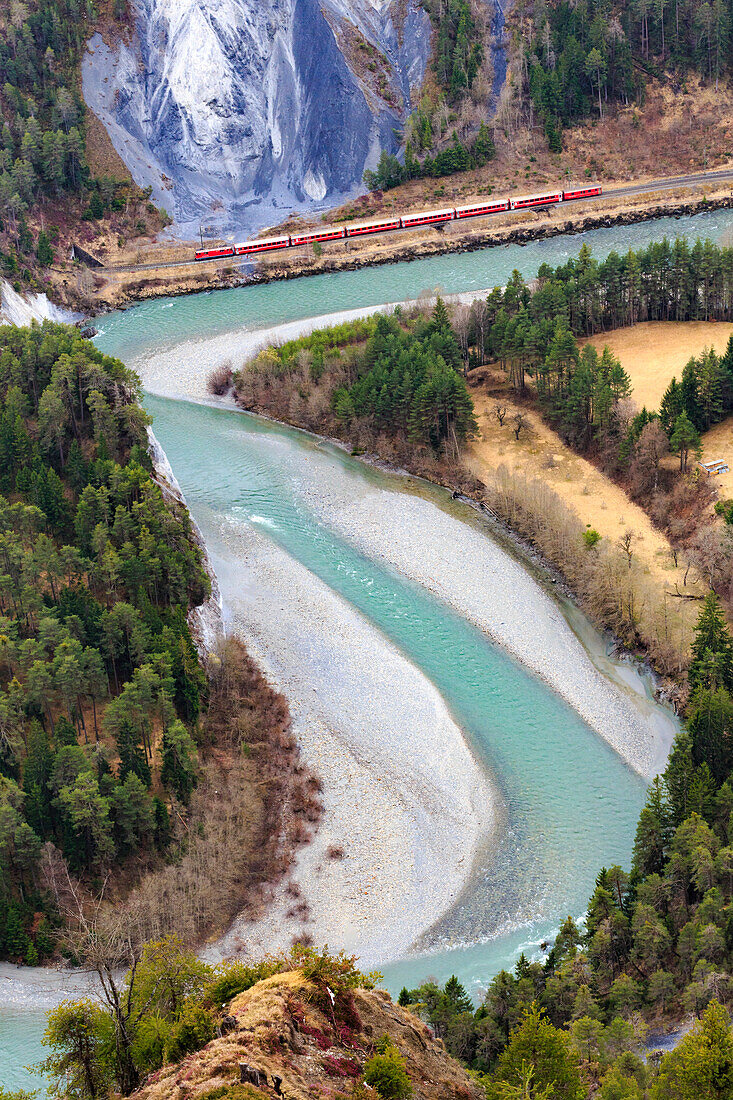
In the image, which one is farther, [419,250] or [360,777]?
[419,250]

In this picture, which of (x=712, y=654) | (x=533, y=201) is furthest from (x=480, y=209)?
(x=712, y=654)

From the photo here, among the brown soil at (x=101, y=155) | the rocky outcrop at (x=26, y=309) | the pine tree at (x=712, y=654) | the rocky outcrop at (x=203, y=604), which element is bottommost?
the pine tree at (x=712, y=654)

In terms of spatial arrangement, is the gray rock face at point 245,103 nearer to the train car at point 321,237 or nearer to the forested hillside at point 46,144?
the forested hillside at point 46,144

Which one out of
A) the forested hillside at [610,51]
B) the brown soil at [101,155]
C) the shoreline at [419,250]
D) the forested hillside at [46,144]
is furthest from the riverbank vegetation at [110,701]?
the forested hillside at [610,51]

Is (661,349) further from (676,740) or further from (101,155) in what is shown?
(101,155)

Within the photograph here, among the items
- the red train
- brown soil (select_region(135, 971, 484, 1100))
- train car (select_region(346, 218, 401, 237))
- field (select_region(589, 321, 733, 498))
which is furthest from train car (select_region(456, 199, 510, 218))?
brown soil (select_region(135, 971, 484, 1100))

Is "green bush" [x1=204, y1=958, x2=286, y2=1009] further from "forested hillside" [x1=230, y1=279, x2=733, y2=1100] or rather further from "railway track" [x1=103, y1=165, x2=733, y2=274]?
"railway track" [x1=103, y1=165, x2=733, y2=274]
